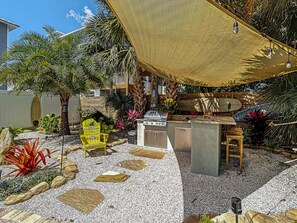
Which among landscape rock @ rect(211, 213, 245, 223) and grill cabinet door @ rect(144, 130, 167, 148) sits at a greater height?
grill cabinet door @ rect(144, 130, 167, 148)

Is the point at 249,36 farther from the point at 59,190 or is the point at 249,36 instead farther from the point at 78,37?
the point at 78,37

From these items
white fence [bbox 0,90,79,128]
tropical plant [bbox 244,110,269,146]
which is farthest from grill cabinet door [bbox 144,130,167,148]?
white fence [bbox 0,90,79,128]

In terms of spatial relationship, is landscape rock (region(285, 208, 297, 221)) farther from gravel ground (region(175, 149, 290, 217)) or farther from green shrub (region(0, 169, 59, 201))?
green shrub (region(0, 169, 59, 201))

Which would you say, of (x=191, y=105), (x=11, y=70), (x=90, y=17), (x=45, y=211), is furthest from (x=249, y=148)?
(x=11, y=70)

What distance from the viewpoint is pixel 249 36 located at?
290 cm

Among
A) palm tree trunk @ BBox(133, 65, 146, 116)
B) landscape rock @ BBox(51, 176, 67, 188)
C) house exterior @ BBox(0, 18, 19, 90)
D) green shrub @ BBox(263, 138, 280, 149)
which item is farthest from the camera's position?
house exterior @ BBox(0, 18, 19, 90)

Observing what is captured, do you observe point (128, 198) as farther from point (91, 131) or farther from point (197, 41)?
point (91, 131)

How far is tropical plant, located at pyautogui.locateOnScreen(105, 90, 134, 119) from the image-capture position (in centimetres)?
925

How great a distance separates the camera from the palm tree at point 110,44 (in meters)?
6.27

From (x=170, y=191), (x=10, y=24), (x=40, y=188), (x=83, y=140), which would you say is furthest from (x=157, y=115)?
(x=10, y=24)

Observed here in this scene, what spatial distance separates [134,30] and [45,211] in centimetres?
310

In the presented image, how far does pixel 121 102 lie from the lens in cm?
931

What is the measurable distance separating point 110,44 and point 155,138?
3885 millimetres

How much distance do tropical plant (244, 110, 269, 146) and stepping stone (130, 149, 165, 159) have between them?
10.6 feet
